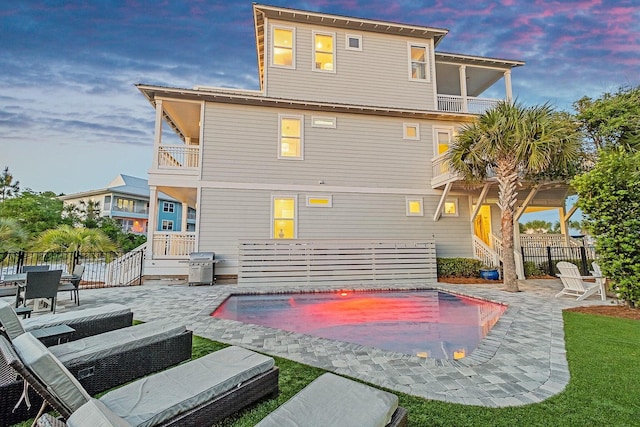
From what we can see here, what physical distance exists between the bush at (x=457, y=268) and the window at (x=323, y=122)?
682 centimetres

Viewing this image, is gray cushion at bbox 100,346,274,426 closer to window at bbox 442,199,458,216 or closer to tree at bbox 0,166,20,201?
window at bbox 442,199,458,216

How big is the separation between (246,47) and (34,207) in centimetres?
2076

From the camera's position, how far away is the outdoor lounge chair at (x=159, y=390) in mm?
1559

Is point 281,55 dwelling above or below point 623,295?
above

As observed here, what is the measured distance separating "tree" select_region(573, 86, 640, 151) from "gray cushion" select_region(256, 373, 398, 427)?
13812 mm

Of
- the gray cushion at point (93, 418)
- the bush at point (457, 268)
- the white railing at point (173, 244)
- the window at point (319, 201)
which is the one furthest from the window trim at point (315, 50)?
the gray cushion at point (93, 418)

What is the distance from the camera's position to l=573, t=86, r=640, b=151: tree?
1091 cm

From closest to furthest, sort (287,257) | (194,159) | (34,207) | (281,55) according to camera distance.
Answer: (287,257) < (194,159) < (281,55) < (34,207)

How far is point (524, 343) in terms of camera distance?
4.15 metres

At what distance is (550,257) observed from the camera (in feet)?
39.0

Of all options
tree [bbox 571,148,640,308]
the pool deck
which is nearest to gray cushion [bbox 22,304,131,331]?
the pool deck

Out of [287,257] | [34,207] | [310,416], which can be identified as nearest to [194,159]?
[287,257]

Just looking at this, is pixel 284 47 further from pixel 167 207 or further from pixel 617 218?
pixel 167 207

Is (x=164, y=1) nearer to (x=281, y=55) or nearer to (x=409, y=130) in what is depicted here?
(x=281, y=55)
